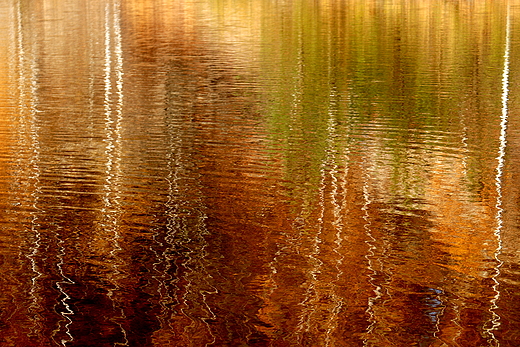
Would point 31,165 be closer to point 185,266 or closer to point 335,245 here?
point 185,266

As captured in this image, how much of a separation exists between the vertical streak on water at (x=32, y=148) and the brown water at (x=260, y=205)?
56 mm

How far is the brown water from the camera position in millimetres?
12289

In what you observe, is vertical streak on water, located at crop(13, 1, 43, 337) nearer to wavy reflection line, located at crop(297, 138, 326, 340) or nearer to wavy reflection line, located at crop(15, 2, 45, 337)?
wavy reflection line, located at crop(15, 2, 45, 337)

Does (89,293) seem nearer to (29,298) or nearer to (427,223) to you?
(29,298)

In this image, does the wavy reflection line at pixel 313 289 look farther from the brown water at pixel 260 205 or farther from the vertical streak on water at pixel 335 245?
the vertical streak on water at pixel 335 245

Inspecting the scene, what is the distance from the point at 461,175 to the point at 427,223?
390 cm

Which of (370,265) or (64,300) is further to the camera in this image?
(370,265)

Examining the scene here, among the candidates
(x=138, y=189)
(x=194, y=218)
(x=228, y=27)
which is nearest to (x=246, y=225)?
(x=194, y=218)

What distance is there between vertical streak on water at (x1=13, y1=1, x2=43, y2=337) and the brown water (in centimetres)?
6

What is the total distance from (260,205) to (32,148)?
8.30 meters

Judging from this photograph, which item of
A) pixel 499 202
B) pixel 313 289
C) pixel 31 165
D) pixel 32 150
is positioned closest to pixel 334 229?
pixel 313 289

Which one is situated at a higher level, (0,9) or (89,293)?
(0,9)

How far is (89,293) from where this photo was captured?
43.0ft

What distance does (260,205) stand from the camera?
17.7 meters
